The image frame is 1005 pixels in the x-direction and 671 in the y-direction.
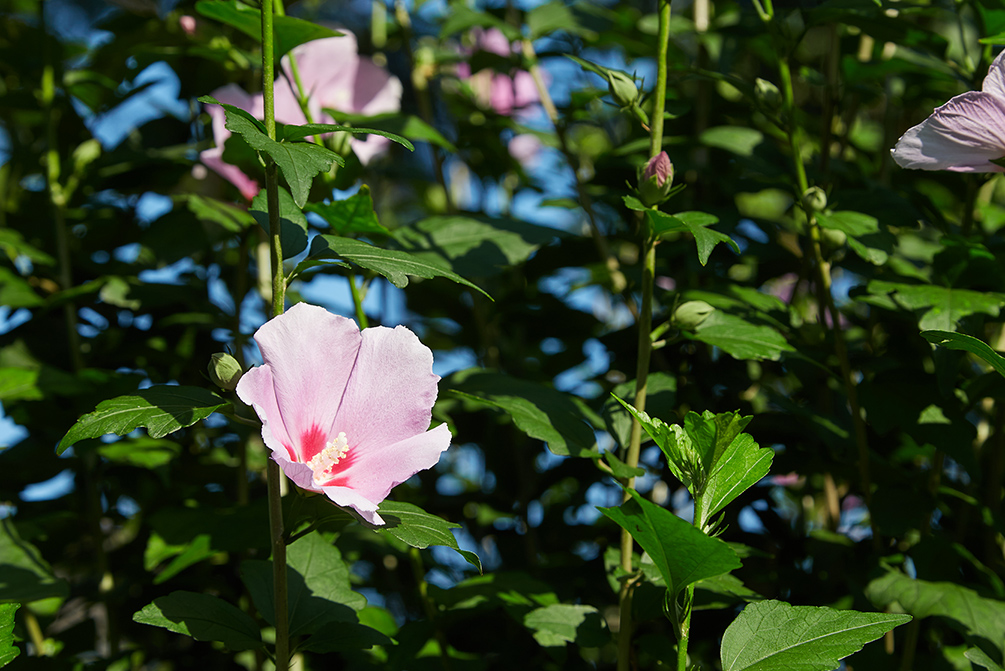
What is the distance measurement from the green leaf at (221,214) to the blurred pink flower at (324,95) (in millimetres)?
49

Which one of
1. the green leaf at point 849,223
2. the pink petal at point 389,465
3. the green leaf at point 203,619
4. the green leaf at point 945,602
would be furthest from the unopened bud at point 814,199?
the green leaf at point 203,619

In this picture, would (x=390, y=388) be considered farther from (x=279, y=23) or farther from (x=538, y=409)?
(x=279, y=23)

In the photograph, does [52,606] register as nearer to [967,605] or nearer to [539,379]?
[539,379]

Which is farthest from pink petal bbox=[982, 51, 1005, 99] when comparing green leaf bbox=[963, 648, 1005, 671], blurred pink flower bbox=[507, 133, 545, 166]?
blurred pink flower bbox=[507, 133, 545, 166]

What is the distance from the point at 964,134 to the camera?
0.88 m

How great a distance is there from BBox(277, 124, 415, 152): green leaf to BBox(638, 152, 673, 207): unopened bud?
0.27 meters

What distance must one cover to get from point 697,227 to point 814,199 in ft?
0.91

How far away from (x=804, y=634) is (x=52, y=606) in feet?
3.71

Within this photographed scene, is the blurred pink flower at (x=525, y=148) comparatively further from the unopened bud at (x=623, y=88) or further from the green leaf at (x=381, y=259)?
the green leaf at (x=381, y=259)

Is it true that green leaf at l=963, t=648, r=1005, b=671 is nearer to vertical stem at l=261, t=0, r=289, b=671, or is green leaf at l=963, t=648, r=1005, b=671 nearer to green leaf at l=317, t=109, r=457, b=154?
vertical stem at l=261, t=0, r=289, b=671

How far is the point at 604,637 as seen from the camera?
0.94m

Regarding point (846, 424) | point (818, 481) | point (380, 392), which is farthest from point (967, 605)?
point (380, 392)

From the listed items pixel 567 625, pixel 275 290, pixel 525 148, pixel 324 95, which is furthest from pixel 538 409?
pixel 525 148

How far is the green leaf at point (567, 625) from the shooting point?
0.92 m
